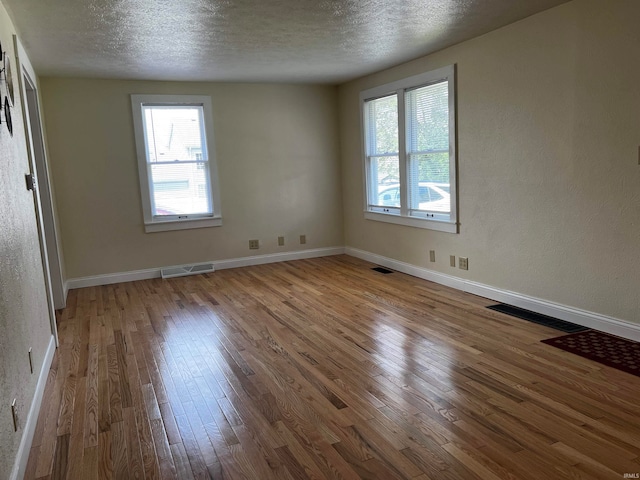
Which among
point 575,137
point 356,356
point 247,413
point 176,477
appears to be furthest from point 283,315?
point 575,137

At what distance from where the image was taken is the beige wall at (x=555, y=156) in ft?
10.6

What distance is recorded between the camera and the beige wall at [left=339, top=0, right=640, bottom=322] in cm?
322

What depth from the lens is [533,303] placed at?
3.99 meters

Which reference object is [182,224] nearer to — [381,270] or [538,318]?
[381,270]

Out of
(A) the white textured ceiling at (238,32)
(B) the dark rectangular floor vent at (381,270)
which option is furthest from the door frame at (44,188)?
(B) the dark rectangular floor vent at (381,270)

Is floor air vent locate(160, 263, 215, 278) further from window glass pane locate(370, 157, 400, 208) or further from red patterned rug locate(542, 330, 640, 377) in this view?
red patterned rug locate(542, 330, 640, 377)

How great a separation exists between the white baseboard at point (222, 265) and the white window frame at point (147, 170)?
20.0 inches

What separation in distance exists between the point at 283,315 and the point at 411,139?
2378 mm

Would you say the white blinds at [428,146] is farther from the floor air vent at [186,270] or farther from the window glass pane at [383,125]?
the floor air vent at [186,270]

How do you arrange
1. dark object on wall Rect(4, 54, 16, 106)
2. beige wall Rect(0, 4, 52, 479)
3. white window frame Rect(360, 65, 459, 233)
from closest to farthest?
beige wall Rect(0, 4, 52, 479), dark object on wall Rect(4, 54, 16, 106), white window frame Rect(360, 65, 459, 233)

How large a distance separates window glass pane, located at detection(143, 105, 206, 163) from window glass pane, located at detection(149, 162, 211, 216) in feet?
0.36

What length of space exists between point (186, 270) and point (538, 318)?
4.01 meters

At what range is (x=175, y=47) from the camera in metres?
4.15

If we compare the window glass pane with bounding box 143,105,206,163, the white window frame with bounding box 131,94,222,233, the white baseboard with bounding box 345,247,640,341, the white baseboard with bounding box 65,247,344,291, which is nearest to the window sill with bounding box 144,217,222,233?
the white window frame with bounding box 131,94,222,233
